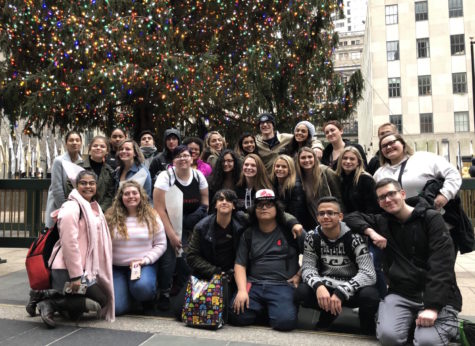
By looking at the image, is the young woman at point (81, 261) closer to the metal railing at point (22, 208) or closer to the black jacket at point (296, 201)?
the black jacket at point (296, 201)

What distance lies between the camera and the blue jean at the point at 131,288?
177 inches

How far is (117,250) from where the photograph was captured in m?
4.68

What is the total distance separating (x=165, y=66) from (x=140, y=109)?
107 inches

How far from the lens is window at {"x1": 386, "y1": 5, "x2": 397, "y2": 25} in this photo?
4281cm

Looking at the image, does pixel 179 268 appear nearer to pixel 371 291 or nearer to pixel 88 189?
pixel 88 189

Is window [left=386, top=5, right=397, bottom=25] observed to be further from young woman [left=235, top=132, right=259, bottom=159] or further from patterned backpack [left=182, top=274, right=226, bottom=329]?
patterned backpack [left=182, top=274, right=226, bottom=329]

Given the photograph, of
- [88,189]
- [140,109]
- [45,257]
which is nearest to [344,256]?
[88,189]

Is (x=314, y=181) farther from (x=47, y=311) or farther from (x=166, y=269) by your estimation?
(x=47, y=311)

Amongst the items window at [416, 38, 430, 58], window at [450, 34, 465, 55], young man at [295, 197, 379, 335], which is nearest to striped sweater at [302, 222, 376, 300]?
young man at [295, 197, 379, 335]

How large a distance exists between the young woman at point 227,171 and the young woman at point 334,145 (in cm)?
120

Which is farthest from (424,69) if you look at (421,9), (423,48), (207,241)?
(207,241)

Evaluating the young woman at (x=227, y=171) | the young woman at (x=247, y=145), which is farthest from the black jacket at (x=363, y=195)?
the young woman at (x=247, y=145)

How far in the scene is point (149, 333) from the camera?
391cm

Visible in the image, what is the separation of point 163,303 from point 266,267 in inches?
55.9
